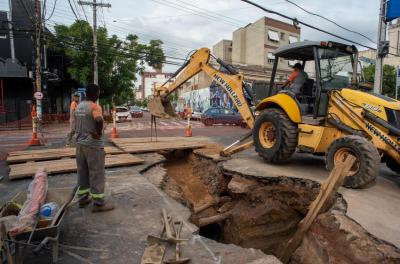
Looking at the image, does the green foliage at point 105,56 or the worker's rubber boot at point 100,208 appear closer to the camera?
the worker's rubber boot at point 100,208

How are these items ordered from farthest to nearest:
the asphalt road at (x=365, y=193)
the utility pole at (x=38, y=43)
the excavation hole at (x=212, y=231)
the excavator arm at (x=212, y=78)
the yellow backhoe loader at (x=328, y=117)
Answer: the utility pole at (x=38, y=43)
the excavator arm at (x=212, y=78)
the excavation hole at (x=212, y=231)
the yellow backhoe loader at (x=328, y=117)
the asphalt road at (x=365, y=193)

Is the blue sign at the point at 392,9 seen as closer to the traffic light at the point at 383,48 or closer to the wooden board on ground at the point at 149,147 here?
the traffic light at the point at 383,48

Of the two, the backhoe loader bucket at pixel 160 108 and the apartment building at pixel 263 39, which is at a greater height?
the apartment building at pixel 263 39

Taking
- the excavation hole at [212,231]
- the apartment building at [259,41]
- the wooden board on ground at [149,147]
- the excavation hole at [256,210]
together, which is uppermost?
the apartment building at [259,41]

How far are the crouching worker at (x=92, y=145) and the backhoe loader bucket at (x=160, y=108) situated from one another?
15.3 feet

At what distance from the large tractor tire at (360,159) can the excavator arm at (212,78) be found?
9.29ft

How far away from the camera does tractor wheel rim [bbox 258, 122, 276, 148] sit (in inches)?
292

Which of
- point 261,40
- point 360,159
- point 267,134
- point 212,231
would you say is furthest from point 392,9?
point 261,40

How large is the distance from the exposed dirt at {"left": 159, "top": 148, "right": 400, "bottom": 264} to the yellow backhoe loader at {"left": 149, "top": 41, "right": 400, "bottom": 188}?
0.88m

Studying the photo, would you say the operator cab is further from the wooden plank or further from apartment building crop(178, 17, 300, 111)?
apartment building crop(178, 17, 300, 111)

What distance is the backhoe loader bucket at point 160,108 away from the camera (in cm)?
926

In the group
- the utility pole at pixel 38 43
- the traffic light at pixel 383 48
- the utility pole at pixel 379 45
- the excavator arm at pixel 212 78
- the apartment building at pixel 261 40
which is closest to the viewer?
the excavator arm at pixel 212 78

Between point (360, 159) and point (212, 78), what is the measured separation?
4698mm

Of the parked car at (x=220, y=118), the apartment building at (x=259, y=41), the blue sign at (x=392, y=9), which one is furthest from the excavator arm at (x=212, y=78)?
the apartment building at (x=259, y=41)
